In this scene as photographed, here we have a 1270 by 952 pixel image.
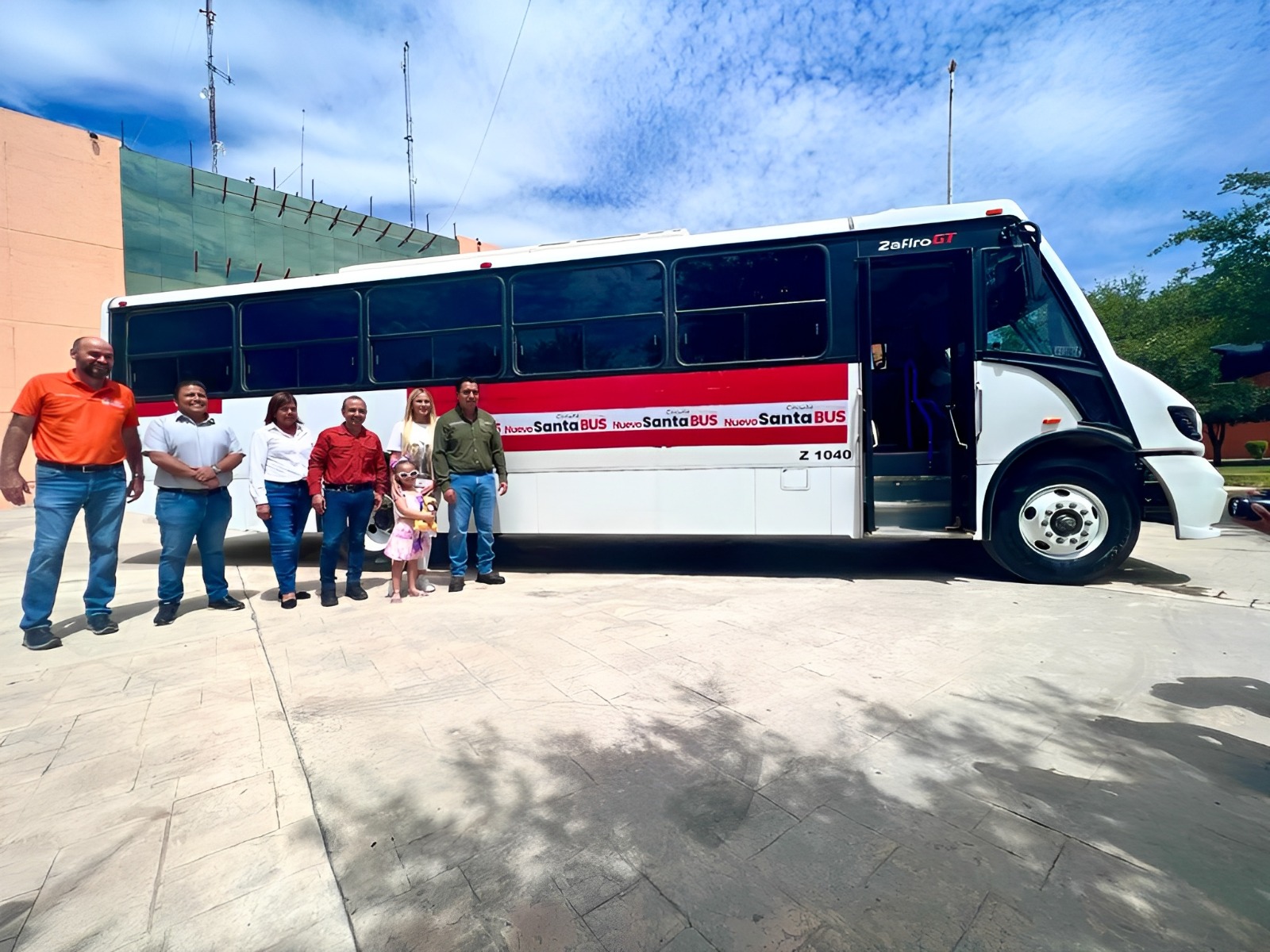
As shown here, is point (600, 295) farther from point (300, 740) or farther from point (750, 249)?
point (300, 740)

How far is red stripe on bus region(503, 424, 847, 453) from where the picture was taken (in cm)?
590

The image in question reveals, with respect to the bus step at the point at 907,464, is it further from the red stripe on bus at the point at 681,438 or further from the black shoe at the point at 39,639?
the black shoe at the point at 39,639

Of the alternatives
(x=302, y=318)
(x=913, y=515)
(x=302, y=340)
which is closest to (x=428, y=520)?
(x=302, y=340)

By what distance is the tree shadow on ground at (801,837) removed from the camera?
174cm

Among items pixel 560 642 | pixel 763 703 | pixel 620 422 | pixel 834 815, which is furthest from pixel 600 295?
pixel 834 815

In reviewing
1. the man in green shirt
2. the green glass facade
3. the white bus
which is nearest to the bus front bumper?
the white bus

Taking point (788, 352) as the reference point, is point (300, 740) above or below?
below

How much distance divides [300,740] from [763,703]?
2286 mm

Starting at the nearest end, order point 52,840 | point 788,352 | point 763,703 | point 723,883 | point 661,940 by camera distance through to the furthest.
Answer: point 661,940, point 723,883, point 52,840, point 763,703, point 788,352

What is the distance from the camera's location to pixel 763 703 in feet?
10.5

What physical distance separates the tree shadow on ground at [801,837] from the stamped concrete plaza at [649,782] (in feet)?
0.04

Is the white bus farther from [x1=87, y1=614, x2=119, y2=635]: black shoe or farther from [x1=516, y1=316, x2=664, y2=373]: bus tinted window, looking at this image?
[x1=87, y1=614, x2=119, y2=635]: black shoe

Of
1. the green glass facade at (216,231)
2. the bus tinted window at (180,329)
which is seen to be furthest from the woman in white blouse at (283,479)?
the green glass facade at (216,231)

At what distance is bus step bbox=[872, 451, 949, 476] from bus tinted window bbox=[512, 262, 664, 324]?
2.79 metres
